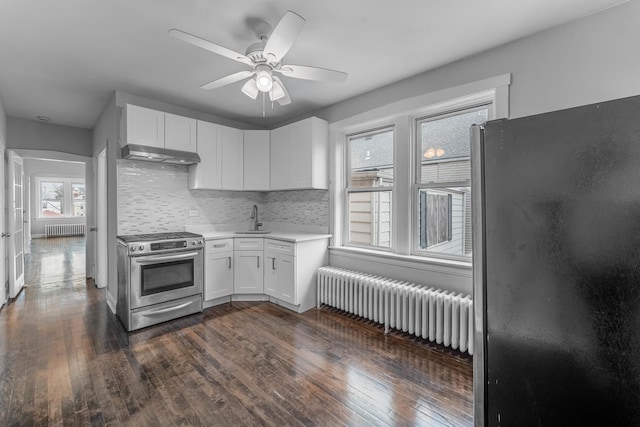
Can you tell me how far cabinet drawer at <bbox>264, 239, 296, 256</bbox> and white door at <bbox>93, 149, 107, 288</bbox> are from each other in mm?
2268

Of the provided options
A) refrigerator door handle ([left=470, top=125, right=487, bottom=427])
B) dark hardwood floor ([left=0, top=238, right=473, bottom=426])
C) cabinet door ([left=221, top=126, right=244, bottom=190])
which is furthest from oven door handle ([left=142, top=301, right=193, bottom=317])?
refrigerator door handle ([left=470, top=125, right=487, bottom=427])

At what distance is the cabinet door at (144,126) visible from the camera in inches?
126

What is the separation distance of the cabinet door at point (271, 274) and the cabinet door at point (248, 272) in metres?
0.07

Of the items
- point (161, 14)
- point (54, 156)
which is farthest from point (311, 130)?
point (54, 156)

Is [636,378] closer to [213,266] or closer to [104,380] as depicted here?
[104,380]

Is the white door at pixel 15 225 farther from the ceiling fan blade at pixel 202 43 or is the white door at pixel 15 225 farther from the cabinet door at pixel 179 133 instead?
the ceiling fan blade at pixel 202 43

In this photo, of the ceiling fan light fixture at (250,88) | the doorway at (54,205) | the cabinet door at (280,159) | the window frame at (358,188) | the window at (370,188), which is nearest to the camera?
the ceiling fan light fixture at (250,88)

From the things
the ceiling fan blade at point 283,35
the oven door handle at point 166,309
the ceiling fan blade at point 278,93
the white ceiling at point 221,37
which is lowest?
the oven door handle at point 166,309

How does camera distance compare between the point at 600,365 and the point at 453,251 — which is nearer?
the point at 600,365

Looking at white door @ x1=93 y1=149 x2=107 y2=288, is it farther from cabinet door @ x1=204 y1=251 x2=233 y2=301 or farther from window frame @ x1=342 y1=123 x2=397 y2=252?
window frame @ x1=342 y1=123 x2=397 y2=252

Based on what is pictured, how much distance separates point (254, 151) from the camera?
4242 millimetres

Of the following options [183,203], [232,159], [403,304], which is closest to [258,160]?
[232,159]

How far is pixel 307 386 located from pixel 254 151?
10.3 ft

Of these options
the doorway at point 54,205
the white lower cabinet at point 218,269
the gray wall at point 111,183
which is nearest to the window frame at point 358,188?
the white lower cabinet at point 218,269
